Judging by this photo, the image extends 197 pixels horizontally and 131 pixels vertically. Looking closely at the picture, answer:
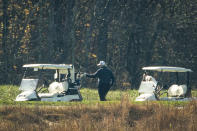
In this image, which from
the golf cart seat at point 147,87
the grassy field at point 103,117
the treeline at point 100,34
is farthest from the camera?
the treeline at point 100,34

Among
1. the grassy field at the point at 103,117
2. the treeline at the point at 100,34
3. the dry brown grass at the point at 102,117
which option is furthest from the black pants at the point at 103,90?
the treeline at the point at 100,34

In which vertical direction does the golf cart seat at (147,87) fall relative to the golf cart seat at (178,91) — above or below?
above

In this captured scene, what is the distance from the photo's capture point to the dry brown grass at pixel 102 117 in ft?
65.8

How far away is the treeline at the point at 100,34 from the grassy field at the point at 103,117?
2380 cm

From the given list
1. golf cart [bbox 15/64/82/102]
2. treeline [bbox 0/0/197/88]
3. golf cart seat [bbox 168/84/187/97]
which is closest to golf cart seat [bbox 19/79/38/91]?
golf cart [bbox 15/64/82/102]

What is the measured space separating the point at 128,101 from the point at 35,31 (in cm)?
2840

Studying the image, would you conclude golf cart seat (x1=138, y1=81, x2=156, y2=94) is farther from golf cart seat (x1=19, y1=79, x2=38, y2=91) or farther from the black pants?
golf cart seat (x1=19, y1=79, x2=38, y2=91)

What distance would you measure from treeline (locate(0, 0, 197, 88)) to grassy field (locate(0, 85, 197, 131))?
2380cm

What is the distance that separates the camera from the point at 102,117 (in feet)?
70.6

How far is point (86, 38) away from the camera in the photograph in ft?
159

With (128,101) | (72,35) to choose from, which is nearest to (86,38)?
(72,35)

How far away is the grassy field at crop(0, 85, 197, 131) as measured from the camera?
2005 centimetres

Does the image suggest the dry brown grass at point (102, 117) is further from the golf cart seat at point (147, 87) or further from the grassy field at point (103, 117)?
the golf cart seat at point (147, 87)

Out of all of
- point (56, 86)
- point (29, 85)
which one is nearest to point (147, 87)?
point (56, 86)
